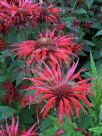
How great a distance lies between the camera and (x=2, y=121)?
1650 millimetres

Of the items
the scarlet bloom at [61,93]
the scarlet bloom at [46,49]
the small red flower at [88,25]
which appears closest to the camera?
the scarlet bloom at [61,93]

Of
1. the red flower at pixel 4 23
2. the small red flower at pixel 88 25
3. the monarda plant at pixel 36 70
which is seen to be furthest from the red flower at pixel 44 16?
the small red flower at pixel 88 25

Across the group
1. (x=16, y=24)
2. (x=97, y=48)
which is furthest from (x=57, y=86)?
(x=97, y=48)

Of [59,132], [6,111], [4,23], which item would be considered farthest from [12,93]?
[59,132]

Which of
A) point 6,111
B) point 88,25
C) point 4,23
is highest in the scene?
point 4,23

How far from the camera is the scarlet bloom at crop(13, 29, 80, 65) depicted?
144 centimetres

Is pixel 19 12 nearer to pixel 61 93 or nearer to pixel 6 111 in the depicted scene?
pixel 6 111

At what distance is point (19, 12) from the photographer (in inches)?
63.4

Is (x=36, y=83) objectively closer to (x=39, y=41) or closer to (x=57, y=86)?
(x=57, y=86)

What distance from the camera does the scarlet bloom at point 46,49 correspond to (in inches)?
56.8

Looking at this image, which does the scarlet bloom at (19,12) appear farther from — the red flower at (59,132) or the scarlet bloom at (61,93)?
the red flower at (59,132)

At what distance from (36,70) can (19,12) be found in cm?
32

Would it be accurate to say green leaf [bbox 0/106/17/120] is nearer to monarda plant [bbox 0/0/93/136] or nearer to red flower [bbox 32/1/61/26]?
monarda plant [bbox 0/0/93/136]

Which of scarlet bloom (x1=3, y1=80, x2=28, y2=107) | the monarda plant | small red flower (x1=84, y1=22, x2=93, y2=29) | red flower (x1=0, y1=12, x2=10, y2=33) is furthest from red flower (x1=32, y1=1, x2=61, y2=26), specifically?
small red flower (x1=84, y1=22, x2=93, y2=29)
